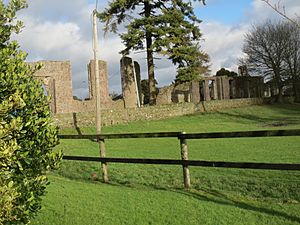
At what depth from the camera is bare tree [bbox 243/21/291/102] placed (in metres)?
45.8

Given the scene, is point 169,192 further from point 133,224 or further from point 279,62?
point 279,62

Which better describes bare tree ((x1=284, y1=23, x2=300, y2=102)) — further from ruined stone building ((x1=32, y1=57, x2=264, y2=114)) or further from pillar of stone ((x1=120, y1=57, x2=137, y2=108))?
pillar of stone ((x1=120, y1=57, x2=137, y2=108))

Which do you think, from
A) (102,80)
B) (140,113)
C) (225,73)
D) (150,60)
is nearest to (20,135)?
(140,113)

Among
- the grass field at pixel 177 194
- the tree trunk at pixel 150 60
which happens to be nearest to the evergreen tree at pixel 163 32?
the tree trunk at pixel 150 60

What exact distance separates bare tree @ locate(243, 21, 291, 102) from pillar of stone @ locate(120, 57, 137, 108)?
64.6ft

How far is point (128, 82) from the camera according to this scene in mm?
31609

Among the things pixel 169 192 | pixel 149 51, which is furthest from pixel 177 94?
pixel 169 192

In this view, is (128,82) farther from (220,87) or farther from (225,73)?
(225,73)

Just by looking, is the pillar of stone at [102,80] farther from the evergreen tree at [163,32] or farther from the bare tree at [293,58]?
the bare tree at [293,58]

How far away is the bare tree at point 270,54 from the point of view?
45.8 m

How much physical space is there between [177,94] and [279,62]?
12363mm

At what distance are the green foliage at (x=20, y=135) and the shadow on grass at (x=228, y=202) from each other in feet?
11.6

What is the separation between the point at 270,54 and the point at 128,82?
68.7 ft

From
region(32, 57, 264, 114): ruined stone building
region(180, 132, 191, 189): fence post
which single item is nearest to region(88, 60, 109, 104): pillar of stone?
region(32, 57, 264, 114): ruined stone building
